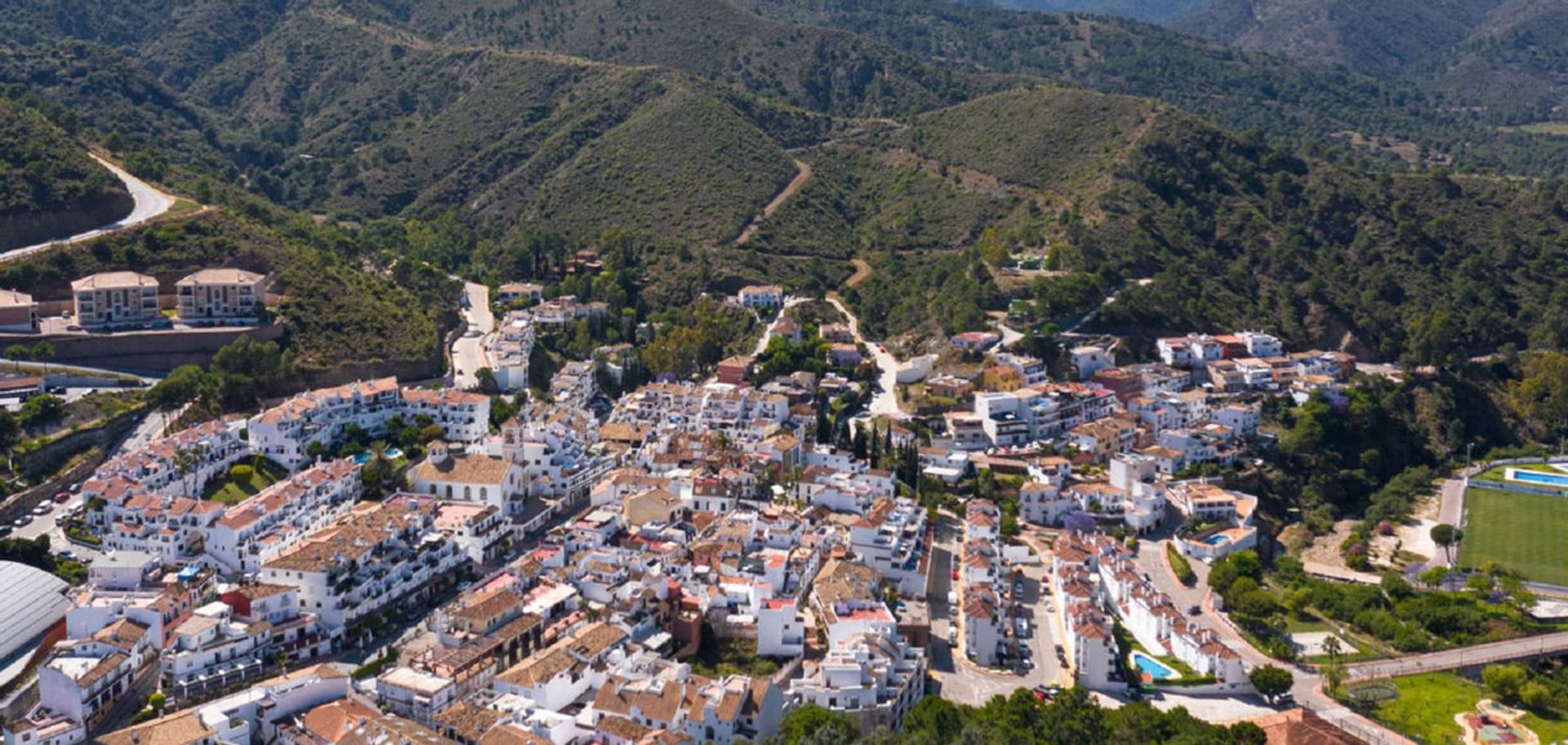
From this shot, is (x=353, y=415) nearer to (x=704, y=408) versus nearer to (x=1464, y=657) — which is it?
(x=704, y=408)

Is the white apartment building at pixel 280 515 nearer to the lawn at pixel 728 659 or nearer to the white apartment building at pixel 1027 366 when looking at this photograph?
the lawn at pixel 728 659

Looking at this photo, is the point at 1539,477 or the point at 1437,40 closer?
the point at 1539,477

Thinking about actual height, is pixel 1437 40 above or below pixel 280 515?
above

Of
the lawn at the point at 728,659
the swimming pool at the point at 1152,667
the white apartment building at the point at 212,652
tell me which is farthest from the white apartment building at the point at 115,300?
the swimming pool at the point at 1152,667

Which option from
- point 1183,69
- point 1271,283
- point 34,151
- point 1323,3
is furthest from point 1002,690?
point 1323,3

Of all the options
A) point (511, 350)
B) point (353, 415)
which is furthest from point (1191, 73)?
point (353, 415)

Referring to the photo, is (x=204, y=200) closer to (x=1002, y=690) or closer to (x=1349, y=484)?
(x=1002, y=690)

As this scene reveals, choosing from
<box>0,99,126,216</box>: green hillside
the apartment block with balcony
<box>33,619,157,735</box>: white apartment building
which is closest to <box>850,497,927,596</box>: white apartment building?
<box>33,619,157,735</box>: white apartment building
